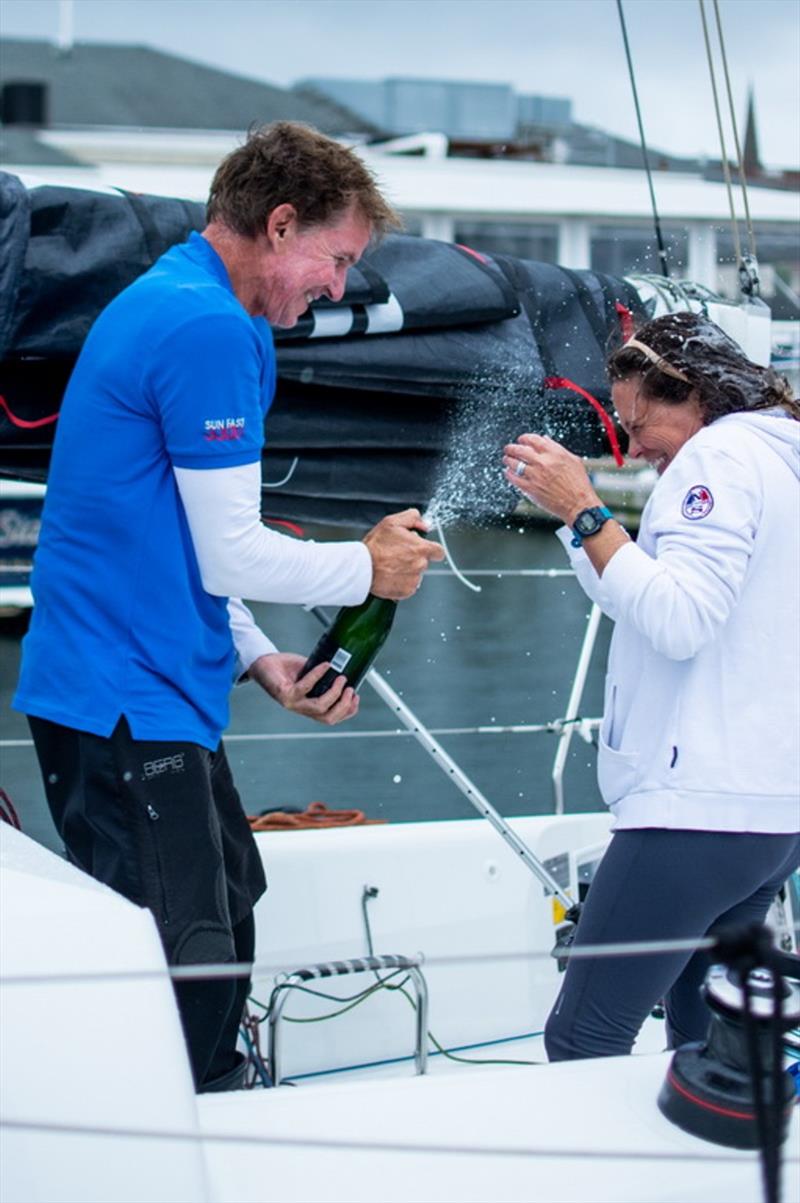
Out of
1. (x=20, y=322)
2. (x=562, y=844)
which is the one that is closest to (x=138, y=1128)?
(x=20, y=322)

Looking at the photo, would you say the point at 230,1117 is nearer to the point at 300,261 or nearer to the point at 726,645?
the point at 726,645

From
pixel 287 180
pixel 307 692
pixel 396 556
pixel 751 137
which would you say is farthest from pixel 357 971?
pixel 751 137

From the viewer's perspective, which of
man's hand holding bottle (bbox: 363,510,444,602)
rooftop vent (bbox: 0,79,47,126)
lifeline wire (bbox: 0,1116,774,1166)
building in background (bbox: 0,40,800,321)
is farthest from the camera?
rooftop vent (bbox: 0,79,47,126)

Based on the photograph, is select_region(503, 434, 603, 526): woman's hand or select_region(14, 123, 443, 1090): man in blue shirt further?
select_region(503, 434, 603, 526): woman's hand

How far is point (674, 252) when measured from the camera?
14.1 m

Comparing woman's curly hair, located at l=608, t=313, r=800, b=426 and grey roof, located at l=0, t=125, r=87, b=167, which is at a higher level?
woman's curly hair, located at l=608, t=313, r=800, b=426

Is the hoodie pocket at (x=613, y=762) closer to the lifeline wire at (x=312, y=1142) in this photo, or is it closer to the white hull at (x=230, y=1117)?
the white hull at (x=230, y=1117)

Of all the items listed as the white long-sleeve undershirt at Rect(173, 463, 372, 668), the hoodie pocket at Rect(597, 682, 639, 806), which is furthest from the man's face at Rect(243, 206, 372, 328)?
the hoodie pocket at Rect(597, 682, 639, 806)

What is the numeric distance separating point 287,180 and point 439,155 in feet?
59.7

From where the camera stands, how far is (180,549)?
83.2 inches

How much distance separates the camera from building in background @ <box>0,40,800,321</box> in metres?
16.5

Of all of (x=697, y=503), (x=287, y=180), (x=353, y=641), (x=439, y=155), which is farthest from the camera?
(x=439, y=155)

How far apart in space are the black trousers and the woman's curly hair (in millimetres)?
810

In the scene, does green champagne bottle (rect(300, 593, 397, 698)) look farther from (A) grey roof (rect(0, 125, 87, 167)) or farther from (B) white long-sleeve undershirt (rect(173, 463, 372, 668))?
(A) grey roof (rect(0, 125, 87, 167))
